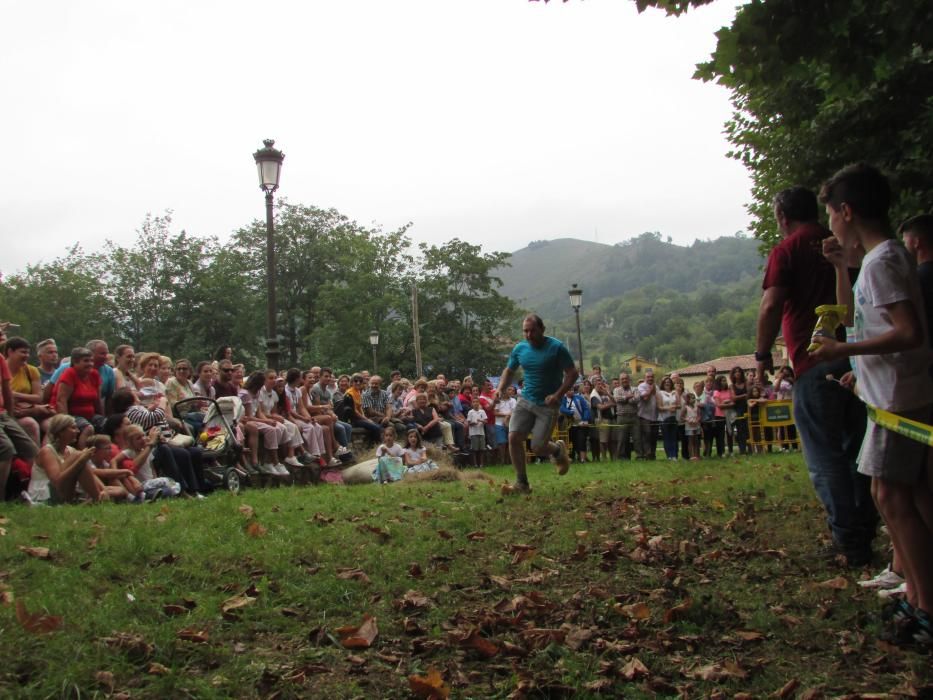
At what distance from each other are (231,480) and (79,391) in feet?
7.43

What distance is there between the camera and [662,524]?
6.86 m

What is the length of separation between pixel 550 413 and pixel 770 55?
4837mm

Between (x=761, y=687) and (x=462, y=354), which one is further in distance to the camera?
(x=462, y=354)

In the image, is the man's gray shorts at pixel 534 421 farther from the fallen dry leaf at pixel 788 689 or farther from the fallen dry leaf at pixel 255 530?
the fallen dry leaf at pixel 788 689

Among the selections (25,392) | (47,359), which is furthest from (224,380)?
Answer: (25,392)

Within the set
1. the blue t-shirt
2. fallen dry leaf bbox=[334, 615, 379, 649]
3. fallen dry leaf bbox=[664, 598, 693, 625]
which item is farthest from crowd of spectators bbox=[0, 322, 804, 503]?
fallen dry leaf bbox=[334, 615, 379, 649]

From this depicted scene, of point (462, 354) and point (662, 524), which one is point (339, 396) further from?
point (462, 354)

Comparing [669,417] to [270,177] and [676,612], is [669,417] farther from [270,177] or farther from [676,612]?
[676,612]

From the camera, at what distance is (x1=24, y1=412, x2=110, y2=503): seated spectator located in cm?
861

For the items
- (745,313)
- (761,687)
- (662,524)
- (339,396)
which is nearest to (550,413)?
(662,524)

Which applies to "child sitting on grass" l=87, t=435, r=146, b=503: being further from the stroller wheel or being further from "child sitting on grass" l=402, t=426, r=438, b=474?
"child sitting on grass" l=402, t=426, r=438, b=474

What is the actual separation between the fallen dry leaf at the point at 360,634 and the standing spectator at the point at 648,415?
1595 cm

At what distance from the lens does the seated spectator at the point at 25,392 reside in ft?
31.0

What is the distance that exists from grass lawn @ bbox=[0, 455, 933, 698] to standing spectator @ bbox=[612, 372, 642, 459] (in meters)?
12.5
